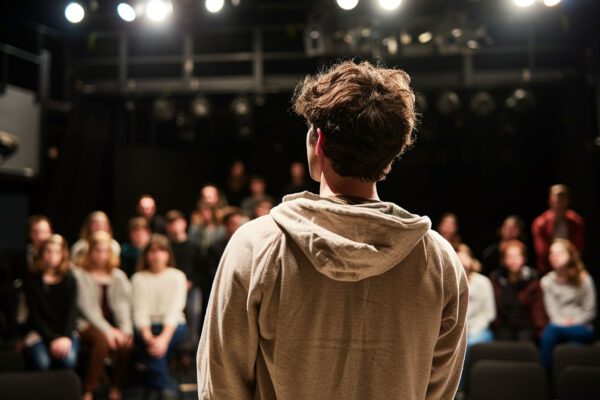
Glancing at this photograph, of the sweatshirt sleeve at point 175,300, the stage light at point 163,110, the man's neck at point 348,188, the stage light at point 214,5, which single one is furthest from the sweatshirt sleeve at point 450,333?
the stage light at point 163,110

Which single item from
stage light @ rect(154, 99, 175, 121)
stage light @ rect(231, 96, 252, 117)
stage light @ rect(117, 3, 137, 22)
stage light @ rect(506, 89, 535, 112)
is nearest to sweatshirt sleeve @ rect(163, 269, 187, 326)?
stage light @ rect(117, 3, 137, 22)

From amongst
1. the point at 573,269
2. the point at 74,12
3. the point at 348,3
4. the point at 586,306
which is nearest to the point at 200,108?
the point at 74,12

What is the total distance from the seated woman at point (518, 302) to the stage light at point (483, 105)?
2.42 metres

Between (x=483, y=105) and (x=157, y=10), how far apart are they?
11.8 feet

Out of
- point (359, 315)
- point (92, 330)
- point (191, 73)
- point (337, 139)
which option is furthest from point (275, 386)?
point (191, 73)

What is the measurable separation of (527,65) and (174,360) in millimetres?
5542

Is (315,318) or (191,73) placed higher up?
(191,73)

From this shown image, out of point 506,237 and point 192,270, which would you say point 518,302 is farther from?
point 192,270

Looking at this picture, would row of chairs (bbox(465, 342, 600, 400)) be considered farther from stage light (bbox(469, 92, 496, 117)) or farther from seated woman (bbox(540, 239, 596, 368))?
stage light (bbox(469, 92, 496, 117))

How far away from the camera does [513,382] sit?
3787 mm

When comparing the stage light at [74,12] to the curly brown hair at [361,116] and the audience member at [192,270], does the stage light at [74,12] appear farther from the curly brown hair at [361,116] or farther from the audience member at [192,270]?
the curly brown hair at [361,116]

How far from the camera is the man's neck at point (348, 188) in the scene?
1.25 metres

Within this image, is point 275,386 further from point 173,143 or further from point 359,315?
point 173,143

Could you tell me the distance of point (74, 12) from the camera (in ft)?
24.0
